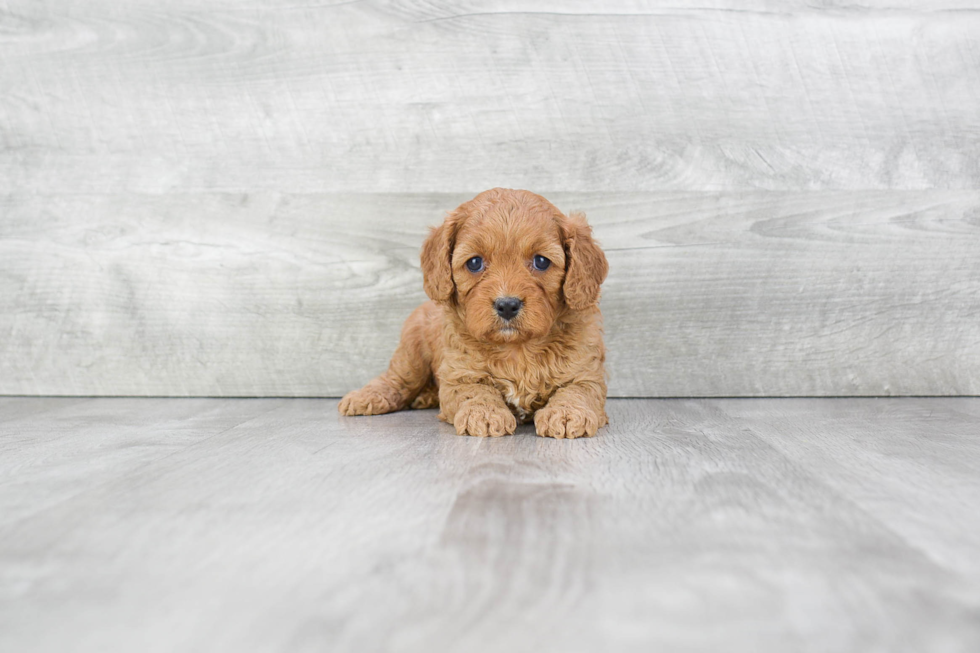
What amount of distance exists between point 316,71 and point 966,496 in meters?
2.63

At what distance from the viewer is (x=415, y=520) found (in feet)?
4.41

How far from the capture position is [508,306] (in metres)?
2.08

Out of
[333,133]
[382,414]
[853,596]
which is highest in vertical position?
[333,133]

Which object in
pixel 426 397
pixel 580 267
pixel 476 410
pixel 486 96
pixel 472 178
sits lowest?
pixel 426 397

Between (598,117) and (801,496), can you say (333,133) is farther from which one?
(801,496)

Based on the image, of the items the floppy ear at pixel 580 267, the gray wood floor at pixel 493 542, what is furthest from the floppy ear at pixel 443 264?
the gray wood floor at pixel 493 542

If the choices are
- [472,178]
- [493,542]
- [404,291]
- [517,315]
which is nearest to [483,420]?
[517,315]

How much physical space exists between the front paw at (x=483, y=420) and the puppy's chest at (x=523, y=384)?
10cm

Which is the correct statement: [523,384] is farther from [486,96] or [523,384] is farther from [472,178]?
[486,96]

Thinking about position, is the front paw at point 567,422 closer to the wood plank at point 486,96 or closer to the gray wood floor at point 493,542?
the gray wood floor at point 493,542

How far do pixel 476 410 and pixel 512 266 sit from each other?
427mm

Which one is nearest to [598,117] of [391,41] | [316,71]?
[391,41]

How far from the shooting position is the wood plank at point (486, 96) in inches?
116

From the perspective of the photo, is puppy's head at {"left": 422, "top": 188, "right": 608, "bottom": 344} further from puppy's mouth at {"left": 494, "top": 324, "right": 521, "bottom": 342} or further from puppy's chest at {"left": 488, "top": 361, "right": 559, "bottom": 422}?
puppy's chest at {"left": 488, "top": 361, "right": 559, "bottom": 422}
